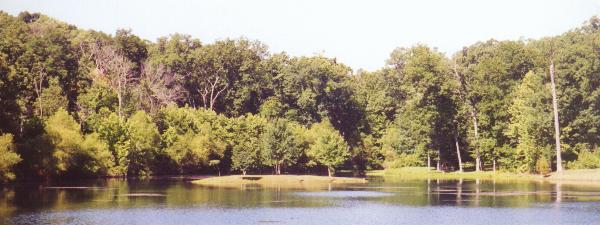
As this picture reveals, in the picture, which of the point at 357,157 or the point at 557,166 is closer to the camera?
the point at 557,166

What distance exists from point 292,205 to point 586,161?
184ft

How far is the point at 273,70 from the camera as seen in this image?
157m

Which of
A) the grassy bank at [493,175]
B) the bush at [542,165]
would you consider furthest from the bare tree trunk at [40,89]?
the bush at [542,165]

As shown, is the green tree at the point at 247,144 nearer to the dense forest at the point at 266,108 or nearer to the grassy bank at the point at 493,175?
the dense forest at the point at 266,108

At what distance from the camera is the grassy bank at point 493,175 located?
322 ft

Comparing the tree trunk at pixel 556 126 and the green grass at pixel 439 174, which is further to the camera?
the green grass at pixel 439 174

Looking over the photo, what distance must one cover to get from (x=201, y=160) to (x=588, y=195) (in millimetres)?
60954

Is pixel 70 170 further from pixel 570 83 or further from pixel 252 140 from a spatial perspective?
pixel 570 83

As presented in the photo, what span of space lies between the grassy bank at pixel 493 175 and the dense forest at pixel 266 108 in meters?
2.49

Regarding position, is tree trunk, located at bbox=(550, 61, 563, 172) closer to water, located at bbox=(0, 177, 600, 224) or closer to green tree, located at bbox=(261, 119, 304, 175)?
water, located at bbox=(0, 177, 600, 224)

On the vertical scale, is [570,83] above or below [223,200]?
above

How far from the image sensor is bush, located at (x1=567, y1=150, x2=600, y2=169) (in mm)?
102062

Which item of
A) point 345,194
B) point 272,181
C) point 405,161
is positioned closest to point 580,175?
point 345,194

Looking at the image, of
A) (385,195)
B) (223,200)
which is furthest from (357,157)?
(223,200)
